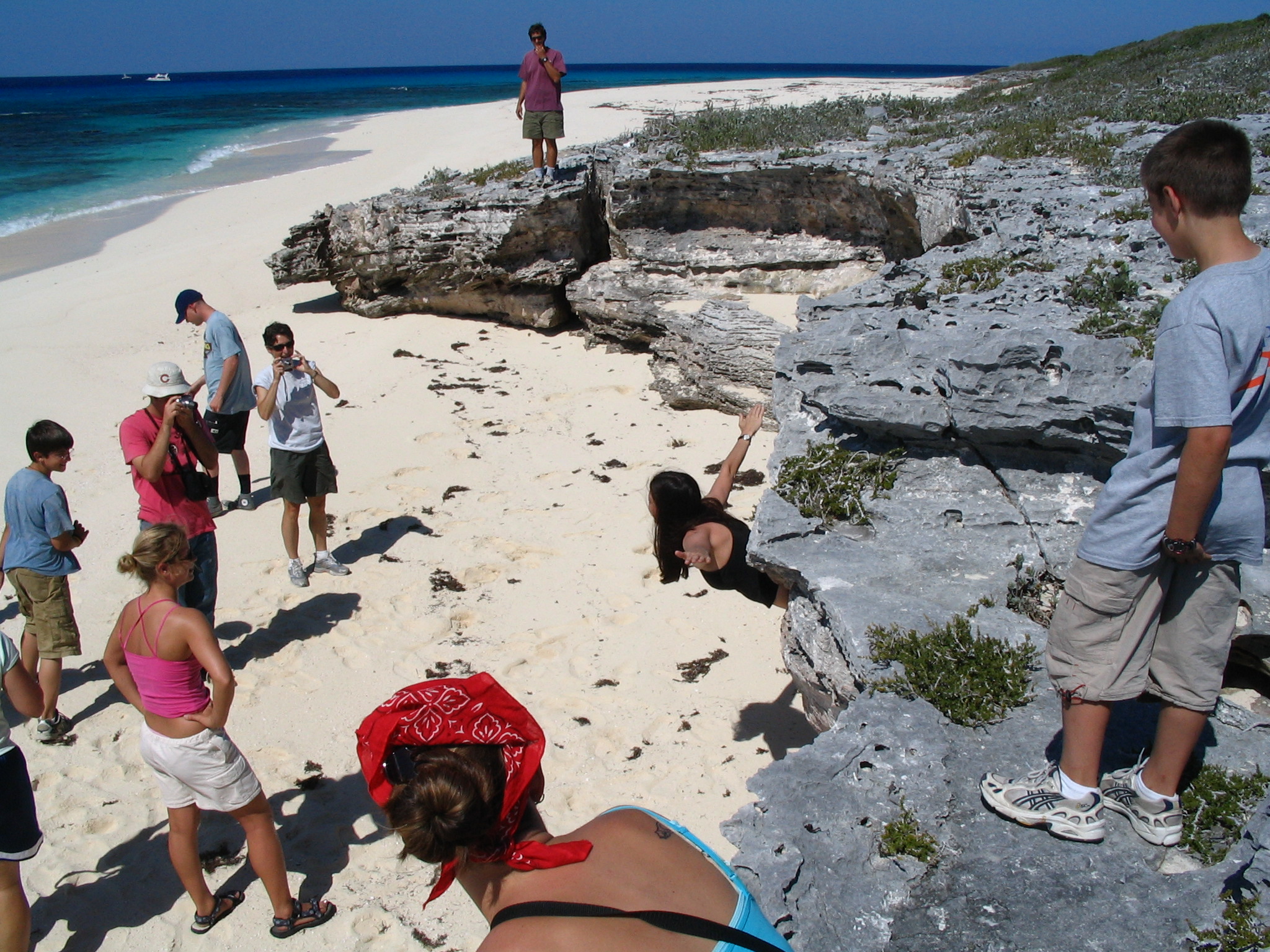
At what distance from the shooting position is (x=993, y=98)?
14516 mm

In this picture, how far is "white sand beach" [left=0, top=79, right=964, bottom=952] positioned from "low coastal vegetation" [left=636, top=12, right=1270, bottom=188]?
13.9ft

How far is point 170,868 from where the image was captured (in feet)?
14.4

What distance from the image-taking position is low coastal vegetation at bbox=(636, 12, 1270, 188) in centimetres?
912

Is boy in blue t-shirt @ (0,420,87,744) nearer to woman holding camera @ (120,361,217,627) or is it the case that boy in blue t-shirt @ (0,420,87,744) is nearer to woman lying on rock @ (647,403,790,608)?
woman holding camera @ (120,361,217,627)

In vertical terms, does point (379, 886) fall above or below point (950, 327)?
below

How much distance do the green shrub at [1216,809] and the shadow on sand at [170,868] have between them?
12.7ft

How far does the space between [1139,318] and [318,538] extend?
628cm

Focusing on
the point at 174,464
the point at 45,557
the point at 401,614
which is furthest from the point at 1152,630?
the point at 45,557

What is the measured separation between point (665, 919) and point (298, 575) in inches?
232

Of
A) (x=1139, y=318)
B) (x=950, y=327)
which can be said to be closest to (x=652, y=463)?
(x=950, y=327)

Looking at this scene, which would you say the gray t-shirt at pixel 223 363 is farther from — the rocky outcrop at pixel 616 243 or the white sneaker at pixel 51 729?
the rocky outcrop at pixel 616 243

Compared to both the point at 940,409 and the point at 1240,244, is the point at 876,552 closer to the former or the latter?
the point at 940,409

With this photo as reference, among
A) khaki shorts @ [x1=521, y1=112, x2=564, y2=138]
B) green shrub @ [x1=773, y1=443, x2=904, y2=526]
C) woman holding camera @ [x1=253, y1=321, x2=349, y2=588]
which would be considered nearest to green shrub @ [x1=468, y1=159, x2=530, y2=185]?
khaki shorts @ [x1=521, y1=112, x2=564, y2=138]

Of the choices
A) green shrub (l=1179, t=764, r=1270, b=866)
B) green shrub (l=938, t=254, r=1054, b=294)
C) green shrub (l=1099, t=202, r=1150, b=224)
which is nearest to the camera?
green shrub (l=1179, t=764, r=1270, b=866)
